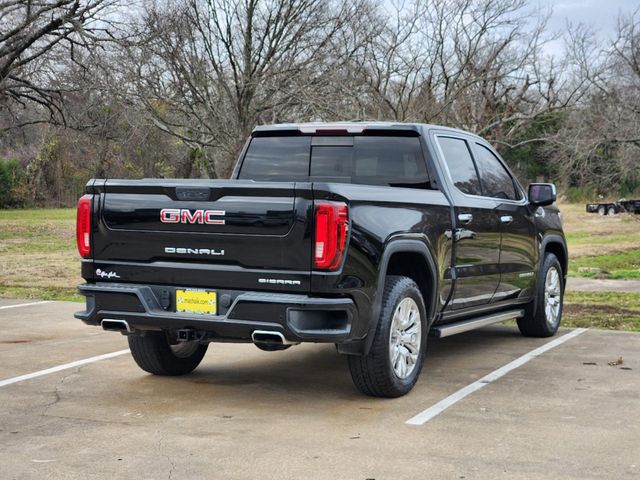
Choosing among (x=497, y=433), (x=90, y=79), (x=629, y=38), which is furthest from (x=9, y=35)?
(x=497, y=433)

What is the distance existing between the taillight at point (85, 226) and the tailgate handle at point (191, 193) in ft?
2.47

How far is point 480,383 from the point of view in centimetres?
701

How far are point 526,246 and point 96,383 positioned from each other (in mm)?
4158

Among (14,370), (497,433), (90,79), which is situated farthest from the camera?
(90,79)

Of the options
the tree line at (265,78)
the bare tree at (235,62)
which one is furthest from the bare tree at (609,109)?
the bare tree at (235,62)

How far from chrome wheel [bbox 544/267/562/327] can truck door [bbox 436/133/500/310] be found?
53.0 inches

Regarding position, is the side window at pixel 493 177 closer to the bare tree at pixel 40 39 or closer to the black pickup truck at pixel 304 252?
the black pickup truck at pixel 304 252

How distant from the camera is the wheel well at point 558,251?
31.1 feet

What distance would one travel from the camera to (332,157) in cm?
761

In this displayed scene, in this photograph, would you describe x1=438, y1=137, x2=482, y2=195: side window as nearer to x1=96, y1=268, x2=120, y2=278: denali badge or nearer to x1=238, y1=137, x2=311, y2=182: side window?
x1=238, y1=137, x2=311, y2=182: side window

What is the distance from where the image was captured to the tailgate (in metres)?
5.84

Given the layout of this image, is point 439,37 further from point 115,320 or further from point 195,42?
point 115,320

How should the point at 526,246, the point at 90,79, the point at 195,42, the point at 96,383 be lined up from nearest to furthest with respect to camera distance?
the point at 96,383, the point at 526,246, the point at 195,42, the point at 90,79

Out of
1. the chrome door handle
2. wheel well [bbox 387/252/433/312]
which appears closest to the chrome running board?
wheel well [bbox 387/252/433/312]
